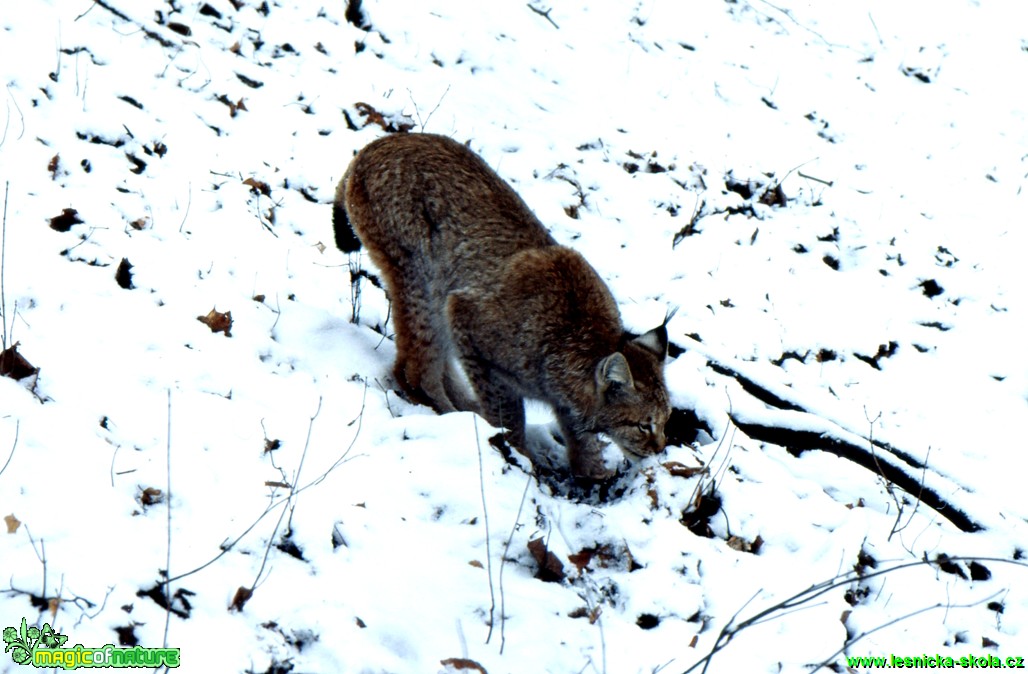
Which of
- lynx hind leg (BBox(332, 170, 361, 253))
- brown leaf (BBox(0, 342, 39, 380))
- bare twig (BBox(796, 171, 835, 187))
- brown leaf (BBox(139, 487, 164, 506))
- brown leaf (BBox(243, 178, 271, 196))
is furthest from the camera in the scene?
bare twig (BBox(796, 171, 835, 187))

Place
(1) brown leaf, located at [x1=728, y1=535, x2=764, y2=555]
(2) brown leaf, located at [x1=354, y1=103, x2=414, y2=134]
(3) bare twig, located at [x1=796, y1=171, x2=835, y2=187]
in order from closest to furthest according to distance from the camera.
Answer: (1) brown leaf, located at [x1=728, y1=535, x2=764, y2=555]
(2) brown leaf, located at [x1=354, y1=103, x2=414, y2=134]
(3) bare twig, located at [x1=796, y1=171, x2=835, y2=187]

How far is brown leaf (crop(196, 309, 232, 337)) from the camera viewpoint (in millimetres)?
4766

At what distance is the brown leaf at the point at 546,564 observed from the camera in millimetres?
3822

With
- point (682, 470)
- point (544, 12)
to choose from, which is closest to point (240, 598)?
point (682, 470)

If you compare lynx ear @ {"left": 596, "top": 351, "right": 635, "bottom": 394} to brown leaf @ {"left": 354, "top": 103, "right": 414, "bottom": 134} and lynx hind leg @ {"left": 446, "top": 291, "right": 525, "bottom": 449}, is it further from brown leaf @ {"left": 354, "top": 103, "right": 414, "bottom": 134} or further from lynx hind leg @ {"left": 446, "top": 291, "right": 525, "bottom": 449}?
brown leaf @ {"left": 354, "top": 103, "right": 414, "bottom": 134}

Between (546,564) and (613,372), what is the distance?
1233 millimetres

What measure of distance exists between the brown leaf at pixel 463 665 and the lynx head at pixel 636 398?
190cm

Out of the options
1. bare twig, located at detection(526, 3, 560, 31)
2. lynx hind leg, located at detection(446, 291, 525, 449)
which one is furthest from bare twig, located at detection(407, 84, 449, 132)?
lynx hind leg, located at detection(446, 291, 525, 449)

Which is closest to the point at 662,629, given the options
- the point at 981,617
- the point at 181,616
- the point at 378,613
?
the point at 378,613

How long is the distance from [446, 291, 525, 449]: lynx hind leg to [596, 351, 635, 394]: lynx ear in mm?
560

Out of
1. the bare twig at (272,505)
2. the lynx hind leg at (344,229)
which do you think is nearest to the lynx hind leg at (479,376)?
the lynx hind leg at (344,229)

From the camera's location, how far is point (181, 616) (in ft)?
10.2

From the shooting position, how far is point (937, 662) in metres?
3.77

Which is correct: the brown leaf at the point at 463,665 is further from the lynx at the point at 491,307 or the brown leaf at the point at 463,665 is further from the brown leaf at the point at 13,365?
the brown leaf at the point at 13,365
